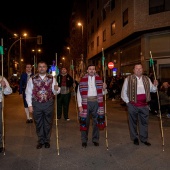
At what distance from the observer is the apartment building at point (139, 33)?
17.7m

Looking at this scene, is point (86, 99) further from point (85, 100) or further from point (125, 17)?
point (125, 17)

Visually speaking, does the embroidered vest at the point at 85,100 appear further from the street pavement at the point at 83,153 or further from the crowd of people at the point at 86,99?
the street pavement at the point at 83,153

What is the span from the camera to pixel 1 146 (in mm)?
5754

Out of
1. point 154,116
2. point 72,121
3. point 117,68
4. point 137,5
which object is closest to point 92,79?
point 72,121

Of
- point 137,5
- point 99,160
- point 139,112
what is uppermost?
point 137,5

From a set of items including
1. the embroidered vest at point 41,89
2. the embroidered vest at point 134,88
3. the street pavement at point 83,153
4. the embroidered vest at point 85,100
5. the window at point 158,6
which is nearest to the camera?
the street pavement at point 83,153

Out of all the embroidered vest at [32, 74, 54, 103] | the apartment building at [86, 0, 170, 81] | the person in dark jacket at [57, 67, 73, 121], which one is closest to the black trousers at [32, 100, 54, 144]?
the embroidered vest at [32, 74, 54, 103]

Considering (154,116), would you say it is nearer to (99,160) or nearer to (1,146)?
(99,160)

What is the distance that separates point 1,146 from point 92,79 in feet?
8.47

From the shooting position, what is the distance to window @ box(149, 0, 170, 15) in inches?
681

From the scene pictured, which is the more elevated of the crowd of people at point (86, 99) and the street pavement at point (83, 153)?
the crowd of people at point (86, 99)

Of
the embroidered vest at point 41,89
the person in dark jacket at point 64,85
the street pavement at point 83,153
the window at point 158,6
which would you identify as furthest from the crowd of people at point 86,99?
the window at point 158,6

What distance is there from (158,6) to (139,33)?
2.32 m

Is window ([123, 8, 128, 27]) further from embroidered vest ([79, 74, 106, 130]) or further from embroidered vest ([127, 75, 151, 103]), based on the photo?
embroidered vest ([79, 74, 106, 130])
